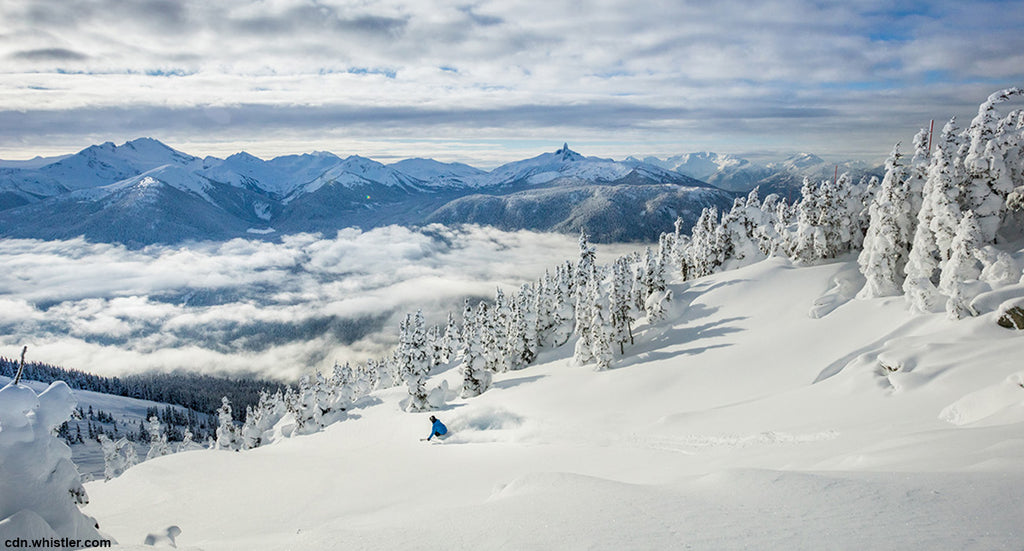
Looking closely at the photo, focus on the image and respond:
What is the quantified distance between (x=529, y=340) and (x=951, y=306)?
1616 inches

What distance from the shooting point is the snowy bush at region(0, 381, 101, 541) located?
6.83m

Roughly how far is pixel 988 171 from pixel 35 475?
4399cm

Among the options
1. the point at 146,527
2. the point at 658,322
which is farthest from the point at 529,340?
the point at 146,527

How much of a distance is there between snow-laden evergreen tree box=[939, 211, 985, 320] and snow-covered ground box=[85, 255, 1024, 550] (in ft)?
5.03

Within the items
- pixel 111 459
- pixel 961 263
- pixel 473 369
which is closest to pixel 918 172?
pixel 961 263

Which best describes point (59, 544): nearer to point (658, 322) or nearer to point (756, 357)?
point (756, 357)

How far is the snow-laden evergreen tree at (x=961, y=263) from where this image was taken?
25569mm

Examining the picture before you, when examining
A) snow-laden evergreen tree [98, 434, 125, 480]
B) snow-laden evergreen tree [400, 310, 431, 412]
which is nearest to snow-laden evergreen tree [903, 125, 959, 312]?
snow-laden evergreen tree [400, 310, 431, 412]

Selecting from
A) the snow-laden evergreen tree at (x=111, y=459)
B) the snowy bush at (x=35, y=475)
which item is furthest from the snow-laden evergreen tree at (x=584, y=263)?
the snow-laden evergreen tree at (x=111, y=459)

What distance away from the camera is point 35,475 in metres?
7.22

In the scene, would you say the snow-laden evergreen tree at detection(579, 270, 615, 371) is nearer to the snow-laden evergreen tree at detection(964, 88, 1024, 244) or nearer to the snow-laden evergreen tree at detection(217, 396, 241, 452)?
the snow-laden evergreen tree at detection(964, 88, 1024, 244)

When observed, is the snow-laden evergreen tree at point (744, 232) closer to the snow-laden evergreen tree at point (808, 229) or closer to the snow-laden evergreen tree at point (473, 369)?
the snow-laden evergreen tree at point (808, 229)

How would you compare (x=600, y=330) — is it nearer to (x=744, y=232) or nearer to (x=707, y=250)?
(x=707, y=250)

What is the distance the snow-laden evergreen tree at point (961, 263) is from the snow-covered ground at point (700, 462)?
5.03 ft
